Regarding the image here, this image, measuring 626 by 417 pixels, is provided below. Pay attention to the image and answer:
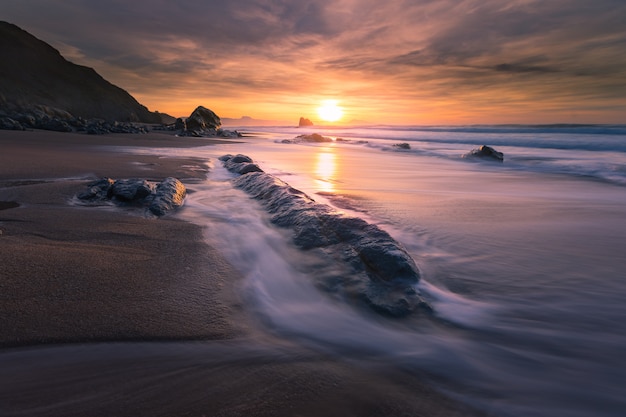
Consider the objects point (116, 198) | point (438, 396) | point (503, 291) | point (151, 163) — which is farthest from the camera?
point (151, 163)

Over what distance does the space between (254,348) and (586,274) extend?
273 cm

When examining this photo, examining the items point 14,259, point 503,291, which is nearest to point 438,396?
point 503,291

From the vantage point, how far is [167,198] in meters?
4.20

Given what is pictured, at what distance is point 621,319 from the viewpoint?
213cm

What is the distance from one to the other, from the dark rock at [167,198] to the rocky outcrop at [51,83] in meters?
53.8

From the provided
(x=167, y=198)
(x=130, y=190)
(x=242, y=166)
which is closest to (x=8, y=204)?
(x=130, y=190)

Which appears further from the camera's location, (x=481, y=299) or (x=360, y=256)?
(x=360, y=256)

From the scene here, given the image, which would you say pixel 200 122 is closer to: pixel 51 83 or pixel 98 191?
pixel 98 191

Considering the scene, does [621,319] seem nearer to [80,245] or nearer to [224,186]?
[80,245]

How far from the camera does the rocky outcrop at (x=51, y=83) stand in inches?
1950

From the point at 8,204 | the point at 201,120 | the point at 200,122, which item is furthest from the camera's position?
the point at 201,120

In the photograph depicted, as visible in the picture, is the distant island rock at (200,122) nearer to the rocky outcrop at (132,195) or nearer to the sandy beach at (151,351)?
the rocky outcrop at (132,195)

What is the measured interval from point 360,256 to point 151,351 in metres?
1.59

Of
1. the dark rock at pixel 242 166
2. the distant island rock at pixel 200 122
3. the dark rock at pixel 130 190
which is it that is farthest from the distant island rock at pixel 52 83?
the dark rock at pixel 130 190
